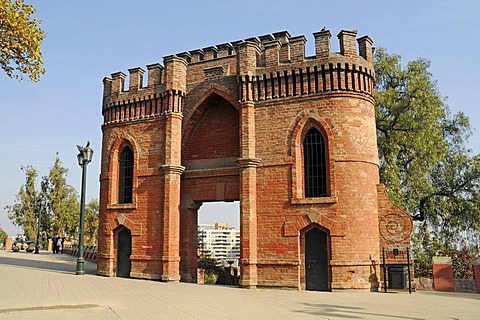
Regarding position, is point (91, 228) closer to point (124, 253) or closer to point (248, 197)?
point (124, 253)

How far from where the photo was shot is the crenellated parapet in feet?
48.9

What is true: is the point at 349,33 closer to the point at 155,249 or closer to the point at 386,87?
the point at 386,87

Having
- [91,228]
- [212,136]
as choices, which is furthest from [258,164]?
[91,228]

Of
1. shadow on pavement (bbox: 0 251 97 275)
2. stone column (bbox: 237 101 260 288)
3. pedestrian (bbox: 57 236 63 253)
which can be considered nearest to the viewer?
stone column (bbox: 237 101 260 288)

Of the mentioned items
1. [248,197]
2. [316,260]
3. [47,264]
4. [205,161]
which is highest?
[205,161]

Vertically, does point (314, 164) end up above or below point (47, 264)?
above

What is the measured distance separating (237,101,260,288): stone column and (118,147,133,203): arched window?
546 cm

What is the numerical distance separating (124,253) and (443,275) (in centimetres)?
1200

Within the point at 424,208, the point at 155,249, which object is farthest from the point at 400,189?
the point at 155,249

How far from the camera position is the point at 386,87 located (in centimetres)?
2291

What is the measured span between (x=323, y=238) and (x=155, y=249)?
656 cm

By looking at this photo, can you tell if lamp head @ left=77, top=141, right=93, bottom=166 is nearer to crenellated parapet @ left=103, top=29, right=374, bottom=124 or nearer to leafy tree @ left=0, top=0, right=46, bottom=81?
crenellated parapet @ left=103, top=29, right=374, bottom=124

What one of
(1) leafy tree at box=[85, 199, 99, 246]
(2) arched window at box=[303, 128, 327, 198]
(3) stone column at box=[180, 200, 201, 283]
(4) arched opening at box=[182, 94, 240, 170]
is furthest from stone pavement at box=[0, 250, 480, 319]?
(1) leafy tree at box=[85, 199, 99, 246]

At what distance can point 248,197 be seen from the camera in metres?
15.1
